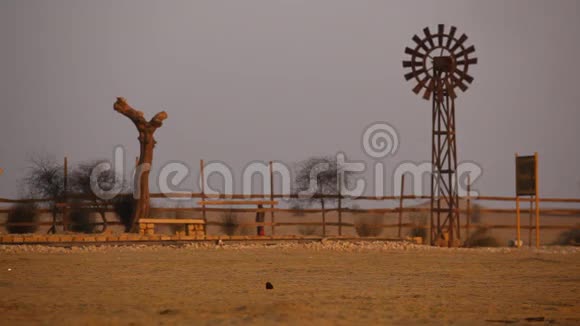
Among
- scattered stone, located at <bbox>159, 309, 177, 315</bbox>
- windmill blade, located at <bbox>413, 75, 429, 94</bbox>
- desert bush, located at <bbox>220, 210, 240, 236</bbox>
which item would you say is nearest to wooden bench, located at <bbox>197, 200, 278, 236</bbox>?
desert bush, located at <bbox>220, 210, 240, 236</bbox>

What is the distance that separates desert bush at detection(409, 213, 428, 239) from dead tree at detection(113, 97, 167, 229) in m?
8.16

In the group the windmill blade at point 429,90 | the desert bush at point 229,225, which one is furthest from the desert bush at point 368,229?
the windmill blade at point 429,90

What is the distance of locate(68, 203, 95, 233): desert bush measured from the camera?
28.7 meters

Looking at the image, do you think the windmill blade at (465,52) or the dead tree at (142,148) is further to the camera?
the windmill blade at (465,52)

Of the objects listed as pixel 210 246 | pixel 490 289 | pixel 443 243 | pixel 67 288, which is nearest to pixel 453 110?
pixel 443 243

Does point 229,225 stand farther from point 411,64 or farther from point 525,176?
point 525,176

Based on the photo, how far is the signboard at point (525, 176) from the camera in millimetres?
23078

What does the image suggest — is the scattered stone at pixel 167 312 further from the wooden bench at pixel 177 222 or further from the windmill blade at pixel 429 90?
the windmill blade at pixel 429 90

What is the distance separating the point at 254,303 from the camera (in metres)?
9.12

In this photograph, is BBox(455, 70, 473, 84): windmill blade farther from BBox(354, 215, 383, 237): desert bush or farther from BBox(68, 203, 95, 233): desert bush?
BBox(68, 203, 95, 233): desert bush

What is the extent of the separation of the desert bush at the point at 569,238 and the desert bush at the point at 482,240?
3039 millimetres

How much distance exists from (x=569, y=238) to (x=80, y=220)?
16.3 metres

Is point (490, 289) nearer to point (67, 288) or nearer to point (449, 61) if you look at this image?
point (67, 288)

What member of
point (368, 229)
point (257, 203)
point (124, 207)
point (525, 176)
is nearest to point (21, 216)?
point (124, 207)
